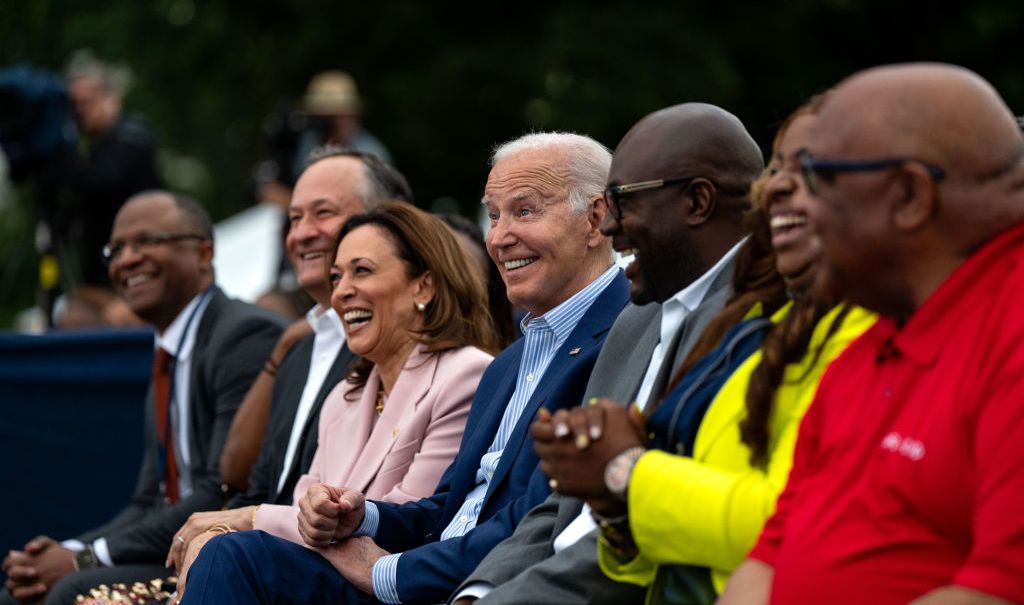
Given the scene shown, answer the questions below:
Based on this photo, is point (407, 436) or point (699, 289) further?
point (407, 436)

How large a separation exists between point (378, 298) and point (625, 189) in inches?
68.9

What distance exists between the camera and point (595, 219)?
16.1 ft

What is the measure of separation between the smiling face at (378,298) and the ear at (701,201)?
5.75 feet

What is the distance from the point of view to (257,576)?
4531 millimetres

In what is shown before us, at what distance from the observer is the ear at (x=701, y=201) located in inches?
150

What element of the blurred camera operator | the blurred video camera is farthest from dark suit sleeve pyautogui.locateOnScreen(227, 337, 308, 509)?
the blurred video camera

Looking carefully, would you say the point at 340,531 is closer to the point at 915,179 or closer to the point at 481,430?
the point at 481,430

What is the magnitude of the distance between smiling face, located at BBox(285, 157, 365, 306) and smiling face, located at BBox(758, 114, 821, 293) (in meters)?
3.35

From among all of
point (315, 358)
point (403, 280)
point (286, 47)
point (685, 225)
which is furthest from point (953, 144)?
point (286, 47)

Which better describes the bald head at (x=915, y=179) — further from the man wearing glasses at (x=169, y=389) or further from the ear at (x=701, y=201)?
the man wearing glasses at (x=169, y=389)

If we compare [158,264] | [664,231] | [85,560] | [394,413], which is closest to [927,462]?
[664,231]

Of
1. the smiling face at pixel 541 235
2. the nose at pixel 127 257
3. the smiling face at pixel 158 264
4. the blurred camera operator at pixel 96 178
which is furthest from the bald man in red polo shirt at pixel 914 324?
the blurred camera operator at pixel 96 178

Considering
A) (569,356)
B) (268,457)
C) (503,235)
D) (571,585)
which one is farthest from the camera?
(268,457)

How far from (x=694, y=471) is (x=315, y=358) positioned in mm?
3222
